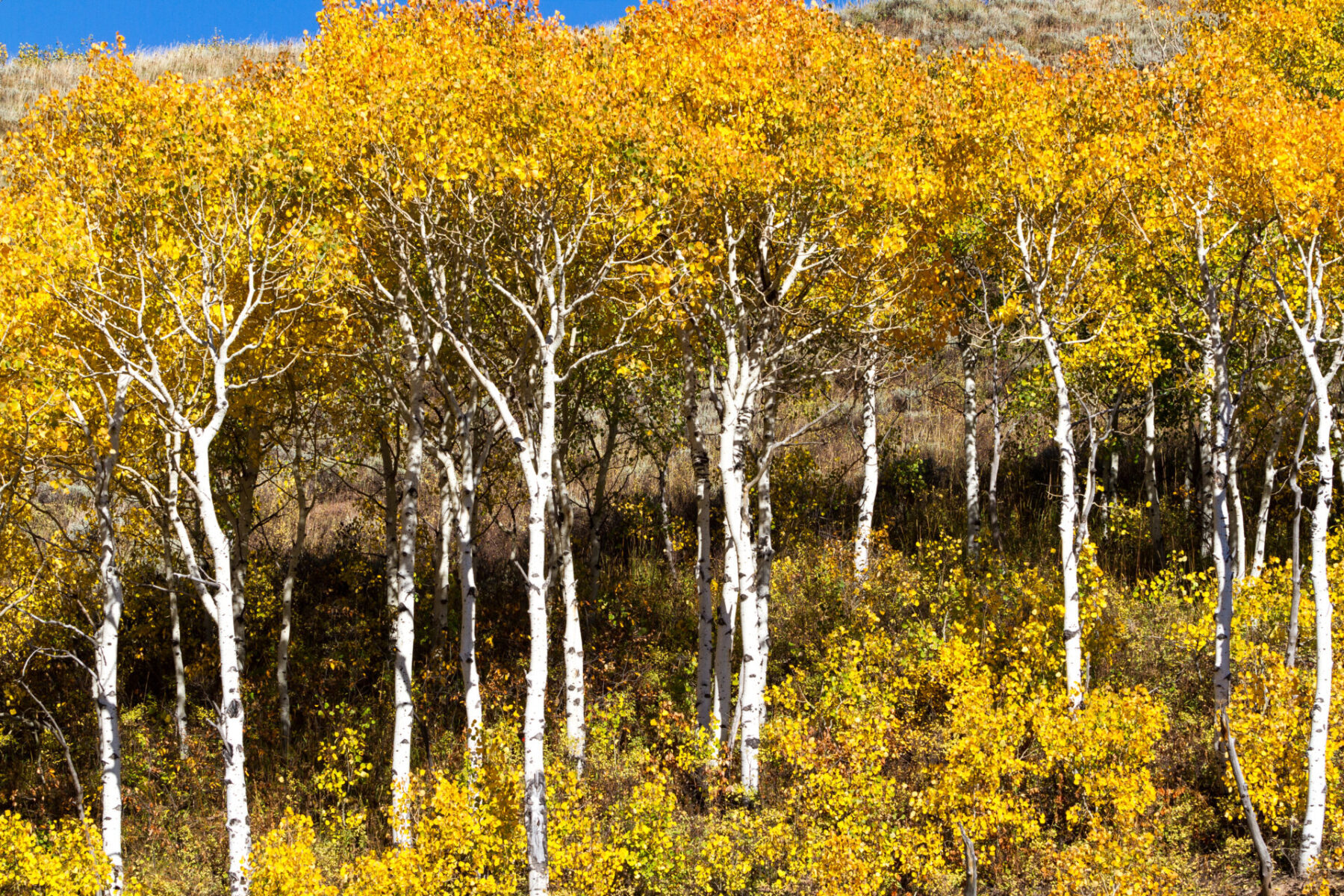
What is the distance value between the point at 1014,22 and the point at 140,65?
2412 inches

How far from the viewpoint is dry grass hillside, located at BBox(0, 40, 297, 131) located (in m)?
61.4

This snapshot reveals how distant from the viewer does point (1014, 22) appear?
67.4 meters

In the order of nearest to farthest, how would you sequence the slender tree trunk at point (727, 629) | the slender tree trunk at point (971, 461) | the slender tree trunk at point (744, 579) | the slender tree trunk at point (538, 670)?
the slender tree trunk at point (538, 670) → the slender tree trunk at point (744, 579) → the slender tree trunk at point (727, 629) → the slender tree trunk at point (971, 461)

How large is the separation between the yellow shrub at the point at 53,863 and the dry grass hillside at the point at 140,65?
57860 millimetres

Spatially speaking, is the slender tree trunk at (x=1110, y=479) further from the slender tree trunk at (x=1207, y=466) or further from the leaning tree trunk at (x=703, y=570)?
the leaning tree trunk at (x=703, y=570)

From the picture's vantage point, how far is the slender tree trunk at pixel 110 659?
1310cm

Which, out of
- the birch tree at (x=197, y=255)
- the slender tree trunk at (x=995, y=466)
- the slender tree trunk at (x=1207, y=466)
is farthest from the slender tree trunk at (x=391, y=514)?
the slender tree trunk at (x=1207, y=466)

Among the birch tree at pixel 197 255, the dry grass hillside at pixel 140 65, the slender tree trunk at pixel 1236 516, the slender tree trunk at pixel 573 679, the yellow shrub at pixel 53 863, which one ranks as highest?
the dry grass hillside at pixel 140 65

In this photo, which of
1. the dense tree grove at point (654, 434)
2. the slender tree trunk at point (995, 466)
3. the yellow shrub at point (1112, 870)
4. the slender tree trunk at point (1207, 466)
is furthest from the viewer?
the slender tree trunk at point (995, 466)

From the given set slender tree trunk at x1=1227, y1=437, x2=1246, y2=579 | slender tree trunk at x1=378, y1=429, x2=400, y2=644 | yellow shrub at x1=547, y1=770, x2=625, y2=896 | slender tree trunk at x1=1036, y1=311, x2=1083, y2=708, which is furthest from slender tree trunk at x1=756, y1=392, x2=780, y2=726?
slender tree trunk at x1=1227, y1=437, x2=1246, y2=579

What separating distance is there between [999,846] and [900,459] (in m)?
17.7

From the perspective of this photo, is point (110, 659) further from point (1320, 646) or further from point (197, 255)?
point (1320, 646)

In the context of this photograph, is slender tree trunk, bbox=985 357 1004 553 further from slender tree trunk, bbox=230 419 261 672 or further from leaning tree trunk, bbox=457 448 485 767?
slender tree trunk, bbox=230 419 261 672

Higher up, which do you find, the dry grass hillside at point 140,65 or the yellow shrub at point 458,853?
the dry grass hillside at point 140,65
